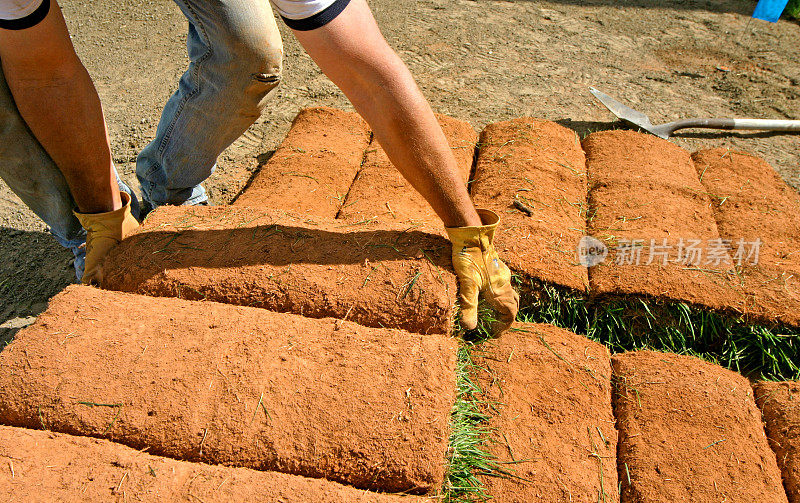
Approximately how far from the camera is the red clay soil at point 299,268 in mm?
2123

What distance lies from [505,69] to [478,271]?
3.04m

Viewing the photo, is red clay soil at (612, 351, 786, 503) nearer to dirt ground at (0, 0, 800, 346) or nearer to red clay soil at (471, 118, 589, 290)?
red clay soil at (471, 118, 589, 290)

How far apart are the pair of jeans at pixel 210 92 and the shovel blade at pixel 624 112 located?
2.35 metres

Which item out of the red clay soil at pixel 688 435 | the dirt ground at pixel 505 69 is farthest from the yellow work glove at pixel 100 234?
the red clay soil at pixel 688 435

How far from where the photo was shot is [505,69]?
15.7 ft

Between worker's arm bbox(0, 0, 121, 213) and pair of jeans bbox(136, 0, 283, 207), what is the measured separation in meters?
0.33

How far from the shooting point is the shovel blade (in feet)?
12.9

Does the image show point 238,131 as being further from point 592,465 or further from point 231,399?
point 592,465

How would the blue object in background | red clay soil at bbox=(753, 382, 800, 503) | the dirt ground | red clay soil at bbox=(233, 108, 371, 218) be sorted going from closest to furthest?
red clay soil at bbox=(753, 382, 800, 503)
red clay soil at bbox=(233, 108, 371, 218)
the dirt ground
the blue object in background

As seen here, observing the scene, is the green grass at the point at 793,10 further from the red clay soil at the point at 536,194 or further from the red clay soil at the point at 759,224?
the red clay soil at the point at 536,194

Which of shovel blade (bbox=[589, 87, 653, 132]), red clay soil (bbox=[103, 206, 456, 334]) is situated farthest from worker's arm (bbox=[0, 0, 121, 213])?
shovel blade (bbox=[589, 87, 653, 132])

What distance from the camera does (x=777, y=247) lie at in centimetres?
272

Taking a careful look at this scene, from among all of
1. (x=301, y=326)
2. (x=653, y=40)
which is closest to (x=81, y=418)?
(x=301, y=326)

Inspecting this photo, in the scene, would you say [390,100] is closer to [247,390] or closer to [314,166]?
[247,390]
